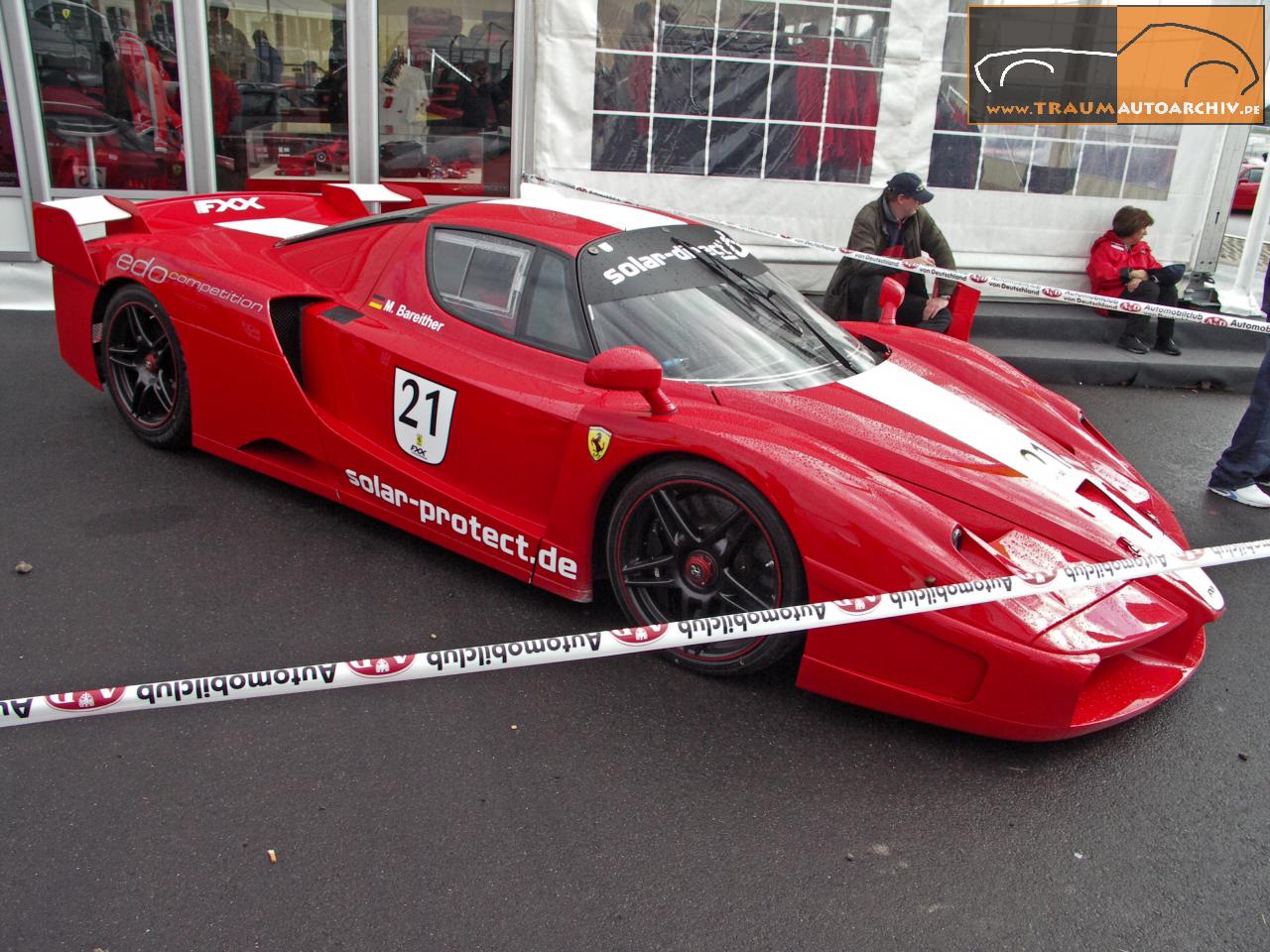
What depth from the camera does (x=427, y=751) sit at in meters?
2.77

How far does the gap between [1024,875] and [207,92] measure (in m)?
7.02

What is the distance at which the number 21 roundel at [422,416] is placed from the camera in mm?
3475

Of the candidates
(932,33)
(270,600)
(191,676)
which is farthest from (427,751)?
(932,33)

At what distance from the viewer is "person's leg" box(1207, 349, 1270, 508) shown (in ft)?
16.4

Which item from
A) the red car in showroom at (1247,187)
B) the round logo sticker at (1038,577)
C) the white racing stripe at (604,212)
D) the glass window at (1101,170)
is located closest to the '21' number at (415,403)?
the white racing stripe at (604,212)

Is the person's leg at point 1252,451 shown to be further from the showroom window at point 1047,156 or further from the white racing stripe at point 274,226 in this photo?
the white racing stripe at point 274,226

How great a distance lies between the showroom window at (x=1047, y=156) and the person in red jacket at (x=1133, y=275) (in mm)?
383

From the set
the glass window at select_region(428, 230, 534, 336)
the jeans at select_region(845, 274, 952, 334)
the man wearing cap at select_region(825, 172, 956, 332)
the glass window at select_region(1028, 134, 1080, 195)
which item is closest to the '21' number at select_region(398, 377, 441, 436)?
the glass window at select_region(428, 230, 534, 336)

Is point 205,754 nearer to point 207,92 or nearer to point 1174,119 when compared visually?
point 207,92

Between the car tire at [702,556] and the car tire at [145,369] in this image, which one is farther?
the car tire at [145,369]

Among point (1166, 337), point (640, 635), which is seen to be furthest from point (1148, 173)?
point (640, 635)

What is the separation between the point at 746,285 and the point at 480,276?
946mm

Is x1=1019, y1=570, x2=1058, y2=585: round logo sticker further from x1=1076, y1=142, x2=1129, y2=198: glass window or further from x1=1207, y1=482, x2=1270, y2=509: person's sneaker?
x1=1076, y1=142, x2=1129, y2=198: glass window

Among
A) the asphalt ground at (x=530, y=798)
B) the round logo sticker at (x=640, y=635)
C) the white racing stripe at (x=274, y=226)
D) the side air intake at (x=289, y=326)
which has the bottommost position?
the asphalt ground at (x=530, y=798)
